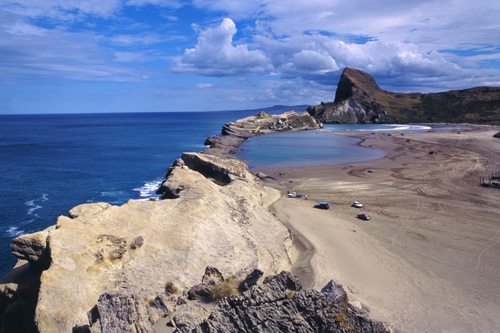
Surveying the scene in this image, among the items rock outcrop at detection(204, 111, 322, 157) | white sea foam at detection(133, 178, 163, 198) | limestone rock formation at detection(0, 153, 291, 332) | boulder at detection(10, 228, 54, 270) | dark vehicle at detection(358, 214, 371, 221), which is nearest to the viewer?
limestone rock formation at detection(0, 153, 291, 332)

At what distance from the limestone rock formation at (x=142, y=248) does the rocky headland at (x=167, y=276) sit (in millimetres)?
34

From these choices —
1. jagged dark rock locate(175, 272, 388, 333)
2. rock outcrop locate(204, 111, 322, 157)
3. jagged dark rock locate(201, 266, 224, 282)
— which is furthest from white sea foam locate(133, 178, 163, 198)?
rock outcrop locate(204, 111, 322, 157)

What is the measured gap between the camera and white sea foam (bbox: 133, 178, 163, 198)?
3375cm

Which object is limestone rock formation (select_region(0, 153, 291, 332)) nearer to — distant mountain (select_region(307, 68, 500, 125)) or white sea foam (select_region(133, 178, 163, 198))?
white sea foam (select_region(133, 178, 163, 198))

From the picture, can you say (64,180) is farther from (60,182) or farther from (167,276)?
(167,276)

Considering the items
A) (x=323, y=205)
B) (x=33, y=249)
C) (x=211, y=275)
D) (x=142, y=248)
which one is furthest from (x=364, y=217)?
(x=33, y=249)

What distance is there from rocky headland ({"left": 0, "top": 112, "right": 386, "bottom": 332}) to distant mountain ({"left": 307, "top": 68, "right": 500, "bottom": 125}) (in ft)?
467

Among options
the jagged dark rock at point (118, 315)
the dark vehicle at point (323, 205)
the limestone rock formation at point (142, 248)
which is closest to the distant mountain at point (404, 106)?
the dark vehicle at point (323, 205)

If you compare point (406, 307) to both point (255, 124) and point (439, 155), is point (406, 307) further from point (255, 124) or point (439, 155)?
point (255, 124)

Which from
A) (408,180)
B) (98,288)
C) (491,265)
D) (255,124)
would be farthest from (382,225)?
(255,124)

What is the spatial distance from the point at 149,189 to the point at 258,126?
8279cm

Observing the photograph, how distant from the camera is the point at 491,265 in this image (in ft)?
55.5

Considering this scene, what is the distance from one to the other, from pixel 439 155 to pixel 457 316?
166 ft

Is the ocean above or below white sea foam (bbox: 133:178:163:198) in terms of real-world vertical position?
above
